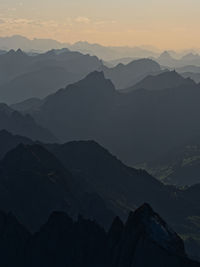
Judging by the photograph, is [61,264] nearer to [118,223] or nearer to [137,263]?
[118,223]

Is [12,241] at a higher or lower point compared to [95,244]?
lower

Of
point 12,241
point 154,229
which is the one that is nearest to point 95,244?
point 12,241

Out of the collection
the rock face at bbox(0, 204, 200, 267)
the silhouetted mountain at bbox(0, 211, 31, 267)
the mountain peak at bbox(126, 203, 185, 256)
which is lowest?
the silhouetted mountain at bbox(0, 211, 31, 267)

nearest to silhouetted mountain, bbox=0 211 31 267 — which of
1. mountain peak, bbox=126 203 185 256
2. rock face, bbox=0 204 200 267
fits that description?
rock face, bbox=0 204 200 267

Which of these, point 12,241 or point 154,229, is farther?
point 12,241

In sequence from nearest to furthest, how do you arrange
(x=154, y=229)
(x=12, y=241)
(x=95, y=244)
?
(x=154, y=229)
(x=95, y=244)
(x=12, y=241)

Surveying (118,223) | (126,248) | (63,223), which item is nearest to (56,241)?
(63,223)

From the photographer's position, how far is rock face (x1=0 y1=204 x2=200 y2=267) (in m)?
107

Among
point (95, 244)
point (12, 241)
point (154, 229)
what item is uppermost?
point (154, 229)

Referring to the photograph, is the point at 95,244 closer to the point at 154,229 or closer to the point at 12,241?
the point at 12,241

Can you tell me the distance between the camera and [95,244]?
13150 centimetres

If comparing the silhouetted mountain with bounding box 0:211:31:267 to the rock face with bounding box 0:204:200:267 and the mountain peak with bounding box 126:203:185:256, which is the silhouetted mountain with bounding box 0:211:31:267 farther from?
the mountain peak with bounding box 126:203:185:256

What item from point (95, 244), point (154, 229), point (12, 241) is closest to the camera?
point (154, 229)

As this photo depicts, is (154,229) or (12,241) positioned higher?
(154,229)
